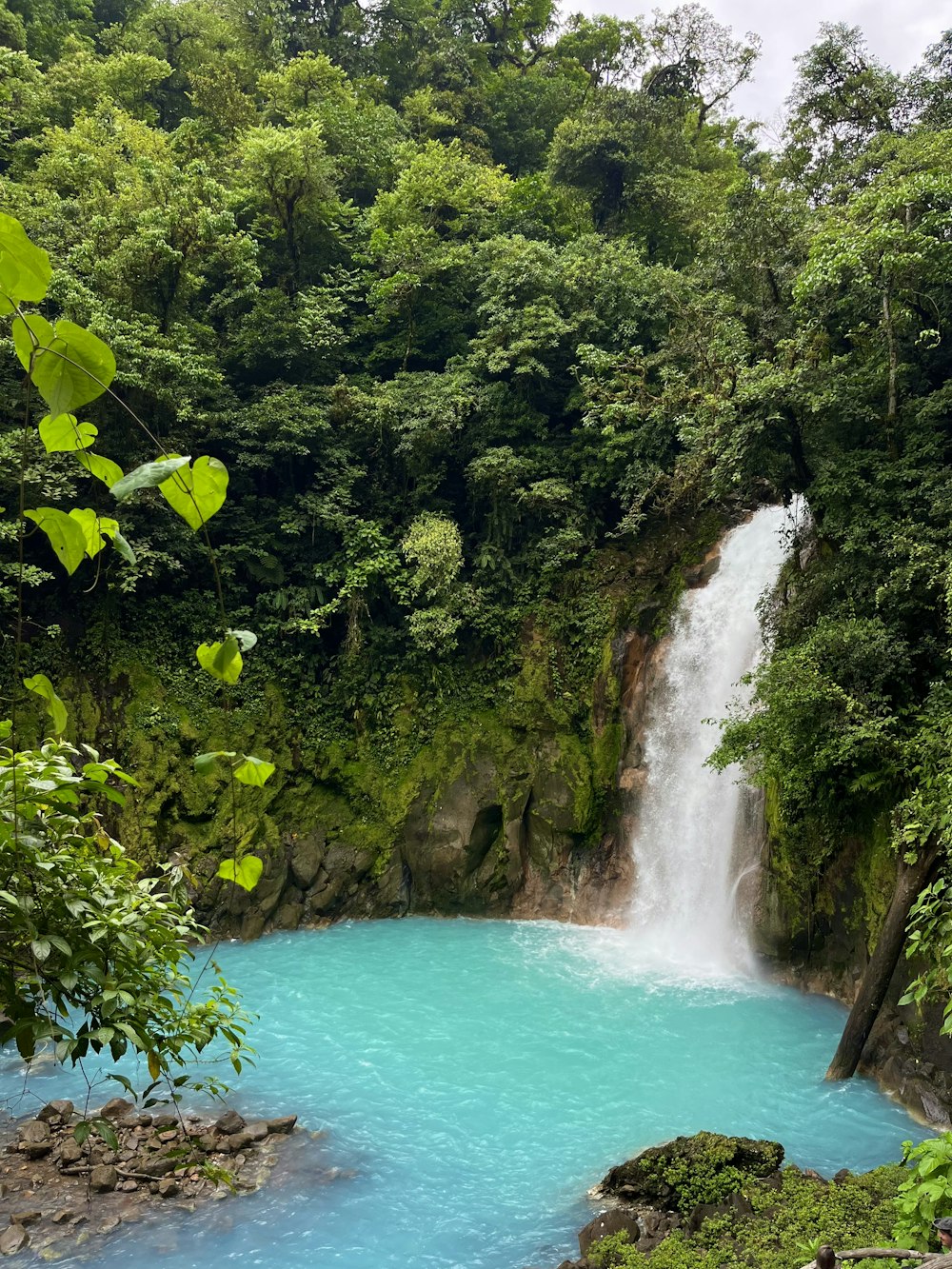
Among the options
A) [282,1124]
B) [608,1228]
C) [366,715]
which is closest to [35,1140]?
[282,1124]

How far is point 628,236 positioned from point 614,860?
12868mm

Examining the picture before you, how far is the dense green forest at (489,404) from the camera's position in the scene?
28.8ft

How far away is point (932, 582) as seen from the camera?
298 inches

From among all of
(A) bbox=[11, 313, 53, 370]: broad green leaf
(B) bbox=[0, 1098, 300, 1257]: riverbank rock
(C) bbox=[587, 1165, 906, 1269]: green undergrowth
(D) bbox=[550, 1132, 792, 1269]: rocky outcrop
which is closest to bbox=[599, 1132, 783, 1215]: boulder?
(D) bbox=[550, 1132, 792, 1269]: rocky outcrop

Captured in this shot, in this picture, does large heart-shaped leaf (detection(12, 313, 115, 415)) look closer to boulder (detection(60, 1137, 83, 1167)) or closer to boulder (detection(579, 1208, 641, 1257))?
boulder (detection(579, 1208, 641, 1257))

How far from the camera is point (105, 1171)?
6176 mm

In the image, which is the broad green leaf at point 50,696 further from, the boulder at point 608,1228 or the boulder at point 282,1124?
the boulder at point 282,1124

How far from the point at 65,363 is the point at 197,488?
0.24 metres

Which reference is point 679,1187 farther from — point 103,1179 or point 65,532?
point 65,532

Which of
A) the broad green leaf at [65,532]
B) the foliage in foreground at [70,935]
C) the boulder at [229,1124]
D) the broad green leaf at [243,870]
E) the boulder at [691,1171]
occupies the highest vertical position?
the broad green leaf at [65,532]

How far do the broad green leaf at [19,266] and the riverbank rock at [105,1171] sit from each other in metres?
5.84

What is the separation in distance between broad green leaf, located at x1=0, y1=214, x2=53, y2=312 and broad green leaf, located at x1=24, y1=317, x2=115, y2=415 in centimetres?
4

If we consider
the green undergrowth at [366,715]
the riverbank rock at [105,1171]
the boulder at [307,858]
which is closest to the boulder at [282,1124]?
the riverbank rock at [105,1171]

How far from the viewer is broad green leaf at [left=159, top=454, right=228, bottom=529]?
1172 millimetres
